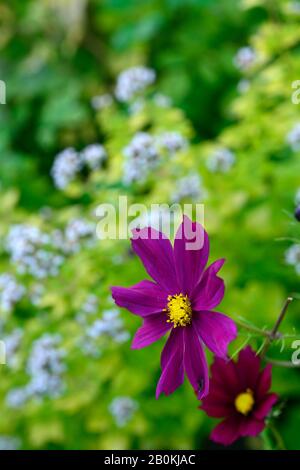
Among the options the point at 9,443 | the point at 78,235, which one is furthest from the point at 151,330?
the point at 9,443

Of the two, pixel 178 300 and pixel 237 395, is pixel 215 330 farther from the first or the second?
pixel 237 395

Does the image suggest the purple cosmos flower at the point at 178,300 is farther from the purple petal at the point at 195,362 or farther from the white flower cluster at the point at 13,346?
the white flower cluster at the point at 13,346

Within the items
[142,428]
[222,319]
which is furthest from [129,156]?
[222,319]

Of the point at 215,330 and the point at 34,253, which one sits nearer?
the point at 215,330

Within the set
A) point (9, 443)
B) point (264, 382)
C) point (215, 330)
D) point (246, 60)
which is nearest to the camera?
point (215, 330)

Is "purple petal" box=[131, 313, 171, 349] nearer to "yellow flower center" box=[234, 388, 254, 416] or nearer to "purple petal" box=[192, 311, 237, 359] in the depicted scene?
"purple petal" box=[192, 311, 237, 359]

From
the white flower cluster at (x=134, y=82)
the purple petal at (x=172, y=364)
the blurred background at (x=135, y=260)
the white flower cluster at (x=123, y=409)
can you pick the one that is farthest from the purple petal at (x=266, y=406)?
the white flower cluster at (x=134, y=82)

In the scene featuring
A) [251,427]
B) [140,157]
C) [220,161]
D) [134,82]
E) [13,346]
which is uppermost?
[134,82]
